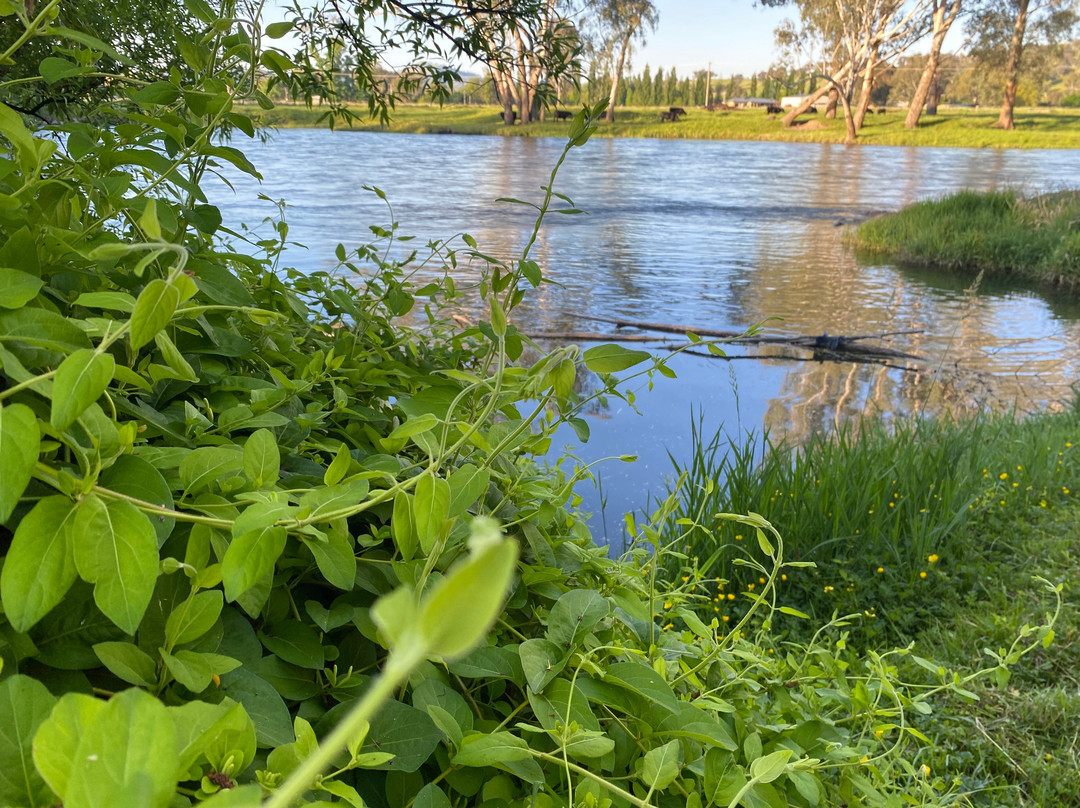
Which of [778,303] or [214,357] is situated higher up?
[214,357]

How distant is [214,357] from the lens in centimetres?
81

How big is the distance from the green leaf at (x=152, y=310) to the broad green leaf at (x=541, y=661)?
377 millimetres

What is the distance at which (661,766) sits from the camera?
54 cm

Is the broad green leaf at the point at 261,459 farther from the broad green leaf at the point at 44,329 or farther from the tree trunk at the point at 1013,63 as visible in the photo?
the tree trunk at the point at 1013,63

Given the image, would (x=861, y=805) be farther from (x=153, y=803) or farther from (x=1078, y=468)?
(x=1078, y=468)

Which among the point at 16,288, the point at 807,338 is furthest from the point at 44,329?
the point at 807,338

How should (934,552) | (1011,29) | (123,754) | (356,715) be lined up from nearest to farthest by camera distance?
(356,715) < (123,754) < (934,552) < (1011,29)

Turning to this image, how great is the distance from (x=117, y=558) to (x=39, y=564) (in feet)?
0.12

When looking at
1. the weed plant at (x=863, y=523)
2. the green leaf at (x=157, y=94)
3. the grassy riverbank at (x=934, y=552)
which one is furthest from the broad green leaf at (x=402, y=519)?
the weed plant at (x=863, y=523)

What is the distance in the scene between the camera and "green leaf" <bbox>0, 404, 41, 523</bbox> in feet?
1.13

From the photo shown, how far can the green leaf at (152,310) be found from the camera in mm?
348

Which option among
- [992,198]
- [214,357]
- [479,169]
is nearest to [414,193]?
[479,169]

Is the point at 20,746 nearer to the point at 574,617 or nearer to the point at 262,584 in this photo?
the point at 262,584

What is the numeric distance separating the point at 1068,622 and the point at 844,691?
66.4 inches
